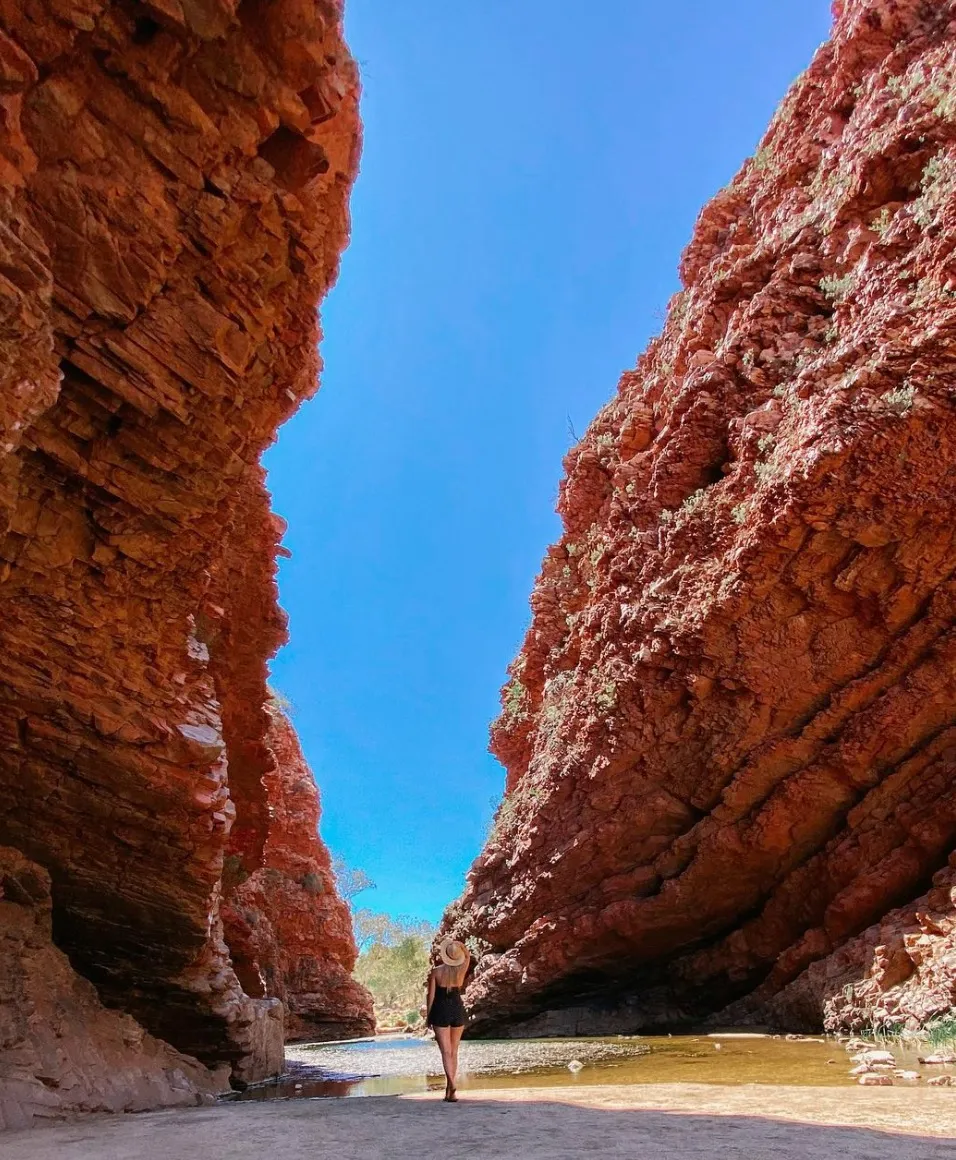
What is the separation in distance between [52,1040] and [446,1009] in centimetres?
414

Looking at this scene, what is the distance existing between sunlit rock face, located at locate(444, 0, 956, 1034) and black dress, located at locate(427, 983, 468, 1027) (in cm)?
860

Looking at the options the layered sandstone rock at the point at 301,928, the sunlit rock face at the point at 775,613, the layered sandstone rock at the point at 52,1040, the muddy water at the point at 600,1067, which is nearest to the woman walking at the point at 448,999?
the muddy water at the point at 600,1067

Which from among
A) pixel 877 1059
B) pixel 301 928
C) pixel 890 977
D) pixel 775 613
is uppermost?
pixel 775 613

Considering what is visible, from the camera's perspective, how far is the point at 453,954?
6.66 m

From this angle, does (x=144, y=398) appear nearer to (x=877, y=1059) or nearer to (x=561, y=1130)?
(x=561, y=1130)

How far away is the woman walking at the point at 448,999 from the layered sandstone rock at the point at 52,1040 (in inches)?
134

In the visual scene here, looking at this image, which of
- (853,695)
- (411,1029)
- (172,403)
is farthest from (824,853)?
(411,1029)

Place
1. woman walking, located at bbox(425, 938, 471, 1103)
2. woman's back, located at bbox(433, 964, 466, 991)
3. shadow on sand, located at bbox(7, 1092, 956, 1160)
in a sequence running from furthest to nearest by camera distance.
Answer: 1. woman's back, located at bbox(433, 964, 466, 991)
2. woman walking, located at bbox(425, 938, 471, 1103)
3. shadow on sand, located at bbox(7, 1092, 956, 1160)

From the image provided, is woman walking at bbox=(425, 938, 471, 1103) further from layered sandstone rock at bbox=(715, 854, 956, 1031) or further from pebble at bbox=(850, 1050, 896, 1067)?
layered sandstone rock at bbox=(715, 854, 956, 1031)

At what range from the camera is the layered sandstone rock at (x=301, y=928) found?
1045 inches

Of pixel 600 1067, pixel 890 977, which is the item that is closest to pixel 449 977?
pixel 600 1067

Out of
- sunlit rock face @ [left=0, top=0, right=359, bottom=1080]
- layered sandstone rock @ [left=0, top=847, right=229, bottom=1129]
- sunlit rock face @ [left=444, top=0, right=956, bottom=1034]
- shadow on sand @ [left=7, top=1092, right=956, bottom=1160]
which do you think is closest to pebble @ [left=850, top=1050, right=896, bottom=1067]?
shadow on sand @ [left=7, top=1092, right=956, bottom=1160]

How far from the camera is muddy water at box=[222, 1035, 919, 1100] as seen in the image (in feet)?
24.8

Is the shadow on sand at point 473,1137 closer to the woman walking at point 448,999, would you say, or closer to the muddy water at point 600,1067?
the woman walking at point 448,999
